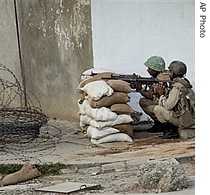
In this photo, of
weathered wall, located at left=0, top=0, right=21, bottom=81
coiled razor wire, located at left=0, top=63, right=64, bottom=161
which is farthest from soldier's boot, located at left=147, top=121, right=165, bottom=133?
weathered wall, located at left=0, top=0, right=21, bottom=81

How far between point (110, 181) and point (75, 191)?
0.51m

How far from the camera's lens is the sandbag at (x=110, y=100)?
21.7 feet

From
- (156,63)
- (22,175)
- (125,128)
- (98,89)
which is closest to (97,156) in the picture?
(125,128)

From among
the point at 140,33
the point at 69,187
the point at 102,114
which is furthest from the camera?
the point at 140,33

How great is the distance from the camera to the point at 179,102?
21.8 ft

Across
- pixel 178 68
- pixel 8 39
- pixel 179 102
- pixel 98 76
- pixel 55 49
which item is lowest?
pixel 179 102

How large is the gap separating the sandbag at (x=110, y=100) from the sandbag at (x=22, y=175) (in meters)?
1.37

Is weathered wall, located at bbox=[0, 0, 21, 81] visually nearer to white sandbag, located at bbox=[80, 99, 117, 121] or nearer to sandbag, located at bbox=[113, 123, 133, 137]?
white sandbag, located at bbox=[80, 99, 117, 121]

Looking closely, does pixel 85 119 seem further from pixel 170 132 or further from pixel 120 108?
pixel 170 132

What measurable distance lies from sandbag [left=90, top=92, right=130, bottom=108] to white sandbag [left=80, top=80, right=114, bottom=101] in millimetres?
46

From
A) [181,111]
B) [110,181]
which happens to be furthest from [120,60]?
[110,181]

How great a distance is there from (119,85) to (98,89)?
28cm

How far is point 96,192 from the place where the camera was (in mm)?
4801

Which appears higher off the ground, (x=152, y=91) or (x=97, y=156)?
(x=152, y=91)
